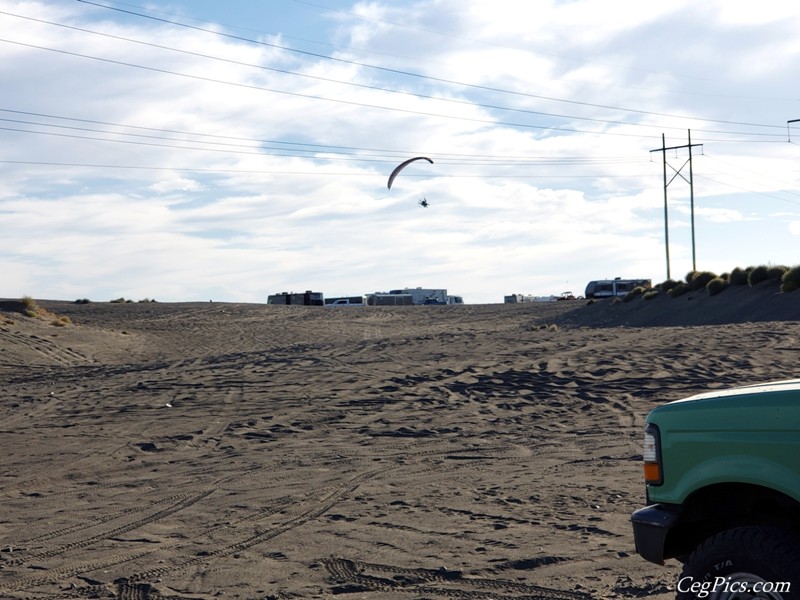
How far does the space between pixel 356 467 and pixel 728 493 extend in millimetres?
8093

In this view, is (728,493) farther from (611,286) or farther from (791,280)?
(611,286)

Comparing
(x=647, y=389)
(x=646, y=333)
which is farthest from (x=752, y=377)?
(x=646, y=333)

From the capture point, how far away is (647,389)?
20.2m

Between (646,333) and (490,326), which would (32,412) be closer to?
(646,333)

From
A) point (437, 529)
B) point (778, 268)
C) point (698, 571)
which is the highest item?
point (778, 268)

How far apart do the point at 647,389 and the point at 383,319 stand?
41.0 m

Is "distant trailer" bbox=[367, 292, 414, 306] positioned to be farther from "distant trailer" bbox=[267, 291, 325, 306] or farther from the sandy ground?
the sandy ground

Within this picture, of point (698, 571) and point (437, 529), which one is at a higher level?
point (698, 571)

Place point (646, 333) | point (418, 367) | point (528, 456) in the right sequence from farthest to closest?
point (646, 333)
point (418, 367)
point (528, 456)

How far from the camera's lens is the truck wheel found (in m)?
5.07

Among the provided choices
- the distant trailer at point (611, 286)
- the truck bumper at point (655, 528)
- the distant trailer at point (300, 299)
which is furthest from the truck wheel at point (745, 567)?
the distant trailer at point (300, 299)

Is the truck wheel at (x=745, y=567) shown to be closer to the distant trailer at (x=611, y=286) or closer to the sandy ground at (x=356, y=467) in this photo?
the sandy ground at (x=356, y=467)

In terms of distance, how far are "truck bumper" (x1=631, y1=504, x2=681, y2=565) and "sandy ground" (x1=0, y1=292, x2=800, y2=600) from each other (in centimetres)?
146

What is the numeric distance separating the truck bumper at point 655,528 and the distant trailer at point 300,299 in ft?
262
